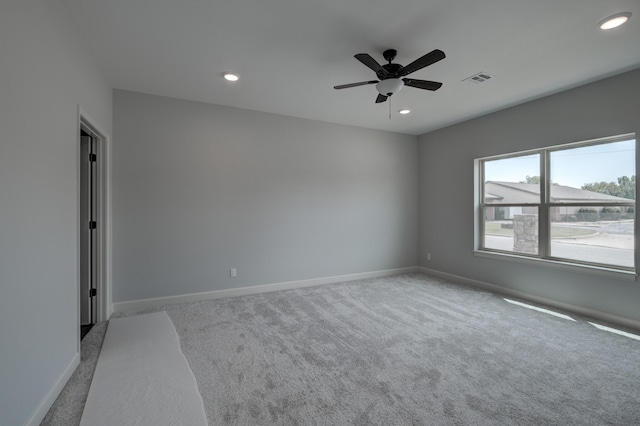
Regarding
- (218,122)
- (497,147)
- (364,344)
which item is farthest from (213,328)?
(497,147)

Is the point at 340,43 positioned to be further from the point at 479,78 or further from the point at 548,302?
the point at 548,302

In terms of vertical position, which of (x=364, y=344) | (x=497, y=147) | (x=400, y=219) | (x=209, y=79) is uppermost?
(x=209, y=79)

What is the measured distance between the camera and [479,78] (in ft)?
11.0

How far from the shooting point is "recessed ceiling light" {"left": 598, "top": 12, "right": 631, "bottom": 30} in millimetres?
2253

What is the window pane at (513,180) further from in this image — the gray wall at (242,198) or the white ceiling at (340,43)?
the gray wall at (242,198)

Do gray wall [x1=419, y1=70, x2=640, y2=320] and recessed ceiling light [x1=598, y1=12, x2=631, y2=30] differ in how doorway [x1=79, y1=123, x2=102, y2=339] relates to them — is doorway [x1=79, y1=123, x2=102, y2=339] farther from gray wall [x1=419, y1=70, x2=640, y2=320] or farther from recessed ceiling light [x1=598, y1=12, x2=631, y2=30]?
gray wall [x1=419, y1=70, x2=640, y2=320]

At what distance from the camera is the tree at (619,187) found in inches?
127

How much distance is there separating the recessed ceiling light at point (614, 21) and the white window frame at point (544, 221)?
1.48 m

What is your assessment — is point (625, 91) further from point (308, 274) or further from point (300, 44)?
point (308, 274)

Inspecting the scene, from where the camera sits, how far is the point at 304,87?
359 centimetres

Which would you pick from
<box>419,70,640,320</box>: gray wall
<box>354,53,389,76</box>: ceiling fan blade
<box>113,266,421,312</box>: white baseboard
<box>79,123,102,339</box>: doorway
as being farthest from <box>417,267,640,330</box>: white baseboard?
<box>79,123,102,339</box>: doorway

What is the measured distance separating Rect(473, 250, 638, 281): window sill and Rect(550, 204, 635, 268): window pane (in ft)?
0.44

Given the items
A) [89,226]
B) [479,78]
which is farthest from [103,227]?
[479,78]

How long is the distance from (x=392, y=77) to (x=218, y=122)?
101 inches
